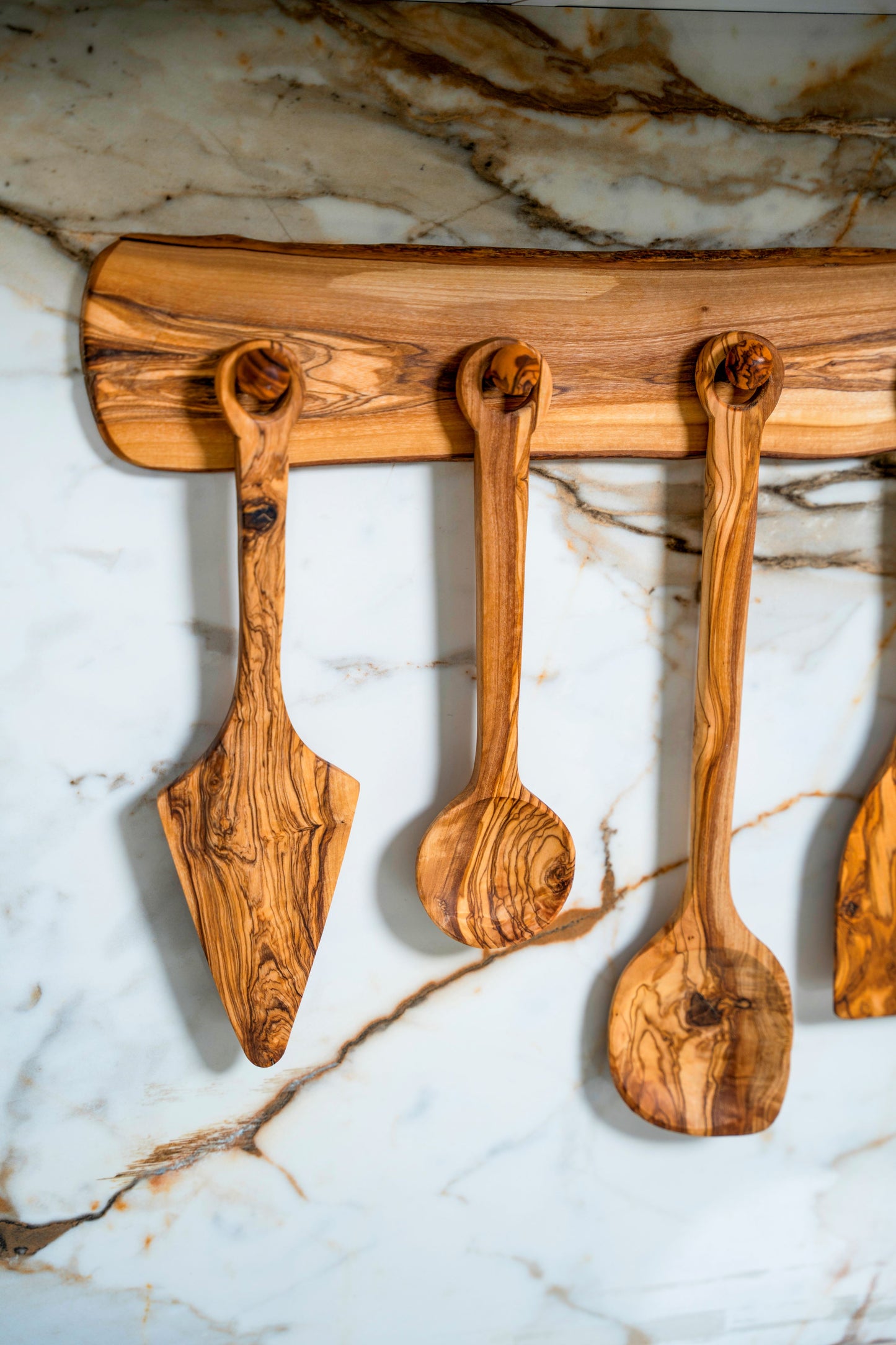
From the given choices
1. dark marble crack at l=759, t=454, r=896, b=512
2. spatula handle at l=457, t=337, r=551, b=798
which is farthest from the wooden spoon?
dark marble crack at l=759, t=454, r=896, b=512

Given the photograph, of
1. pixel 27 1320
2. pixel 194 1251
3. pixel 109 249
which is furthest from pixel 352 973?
pixel 109 249

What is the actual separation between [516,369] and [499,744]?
0.25 meters

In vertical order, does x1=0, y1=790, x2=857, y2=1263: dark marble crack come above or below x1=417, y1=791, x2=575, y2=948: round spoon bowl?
below

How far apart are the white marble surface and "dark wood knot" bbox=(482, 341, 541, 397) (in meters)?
0.08

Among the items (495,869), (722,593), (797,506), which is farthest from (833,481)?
(495,869)

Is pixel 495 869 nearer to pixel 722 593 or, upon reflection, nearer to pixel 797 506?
pixel 722 593

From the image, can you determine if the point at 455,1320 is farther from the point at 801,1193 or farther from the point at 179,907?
the point at 179,907

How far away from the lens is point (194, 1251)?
0.65m

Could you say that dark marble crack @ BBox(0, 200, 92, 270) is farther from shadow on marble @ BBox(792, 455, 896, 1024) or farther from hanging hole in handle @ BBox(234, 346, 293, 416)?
shadow on marble @ BBox(792, 455, 896, 1024)

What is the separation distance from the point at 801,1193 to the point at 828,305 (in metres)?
0.73

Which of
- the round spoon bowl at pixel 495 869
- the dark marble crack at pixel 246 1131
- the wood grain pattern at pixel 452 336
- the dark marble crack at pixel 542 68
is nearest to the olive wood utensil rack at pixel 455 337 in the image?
the wood grain pattern at pixel 452 336

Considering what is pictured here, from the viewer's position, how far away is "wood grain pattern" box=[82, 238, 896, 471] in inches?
21.0

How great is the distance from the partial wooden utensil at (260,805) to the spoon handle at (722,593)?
10.4 inches

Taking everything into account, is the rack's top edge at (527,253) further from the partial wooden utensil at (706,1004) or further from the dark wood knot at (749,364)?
the partial wooden utensil at (706,1004)
